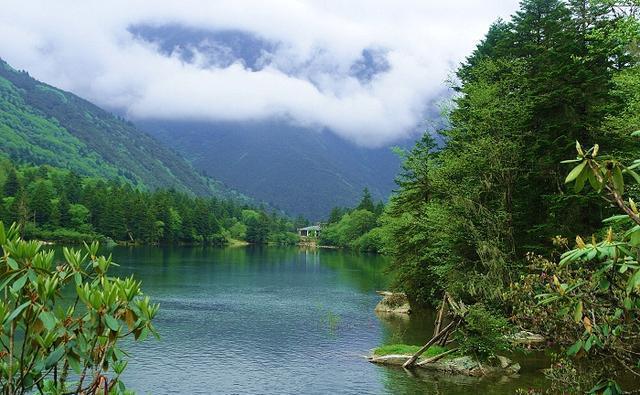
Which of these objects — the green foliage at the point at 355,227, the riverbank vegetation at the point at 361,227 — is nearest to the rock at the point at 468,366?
the riverbank vegetation at the point at 361,227

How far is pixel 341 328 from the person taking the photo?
43812mm

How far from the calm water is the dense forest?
74409 mm

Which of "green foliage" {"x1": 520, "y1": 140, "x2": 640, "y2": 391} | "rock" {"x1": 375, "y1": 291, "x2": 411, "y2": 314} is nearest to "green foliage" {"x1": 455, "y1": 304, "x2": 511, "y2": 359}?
"rock" {"x1": 375, "y1": 291, "x2": 411, "y2": 314}

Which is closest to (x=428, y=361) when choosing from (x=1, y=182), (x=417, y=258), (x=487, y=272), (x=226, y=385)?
(x=487, y=272)

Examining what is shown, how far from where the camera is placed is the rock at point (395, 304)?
51.5 m

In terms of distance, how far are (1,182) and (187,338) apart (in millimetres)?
142269

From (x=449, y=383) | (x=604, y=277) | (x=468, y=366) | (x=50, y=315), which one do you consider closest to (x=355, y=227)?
(x=468, y=366)

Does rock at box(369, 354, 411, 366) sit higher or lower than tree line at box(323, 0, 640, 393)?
lower

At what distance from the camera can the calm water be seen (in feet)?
92.6

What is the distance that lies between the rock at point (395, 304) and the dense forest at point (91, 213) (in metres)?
95.4

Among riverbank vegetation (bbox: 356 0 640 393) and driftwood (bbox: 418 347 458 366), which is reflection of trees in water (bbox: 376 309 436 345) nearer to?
riverbank vegetation (bbox: 356 0 640 393)

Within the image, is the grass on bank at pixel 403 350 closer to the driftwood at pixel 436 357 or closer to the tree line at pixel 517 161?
the driftwood at pixel 436 357

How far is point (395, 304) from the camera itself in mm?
52938

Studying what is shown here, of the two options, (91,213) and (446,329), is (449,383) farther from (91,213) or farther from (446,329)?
(91,213)
